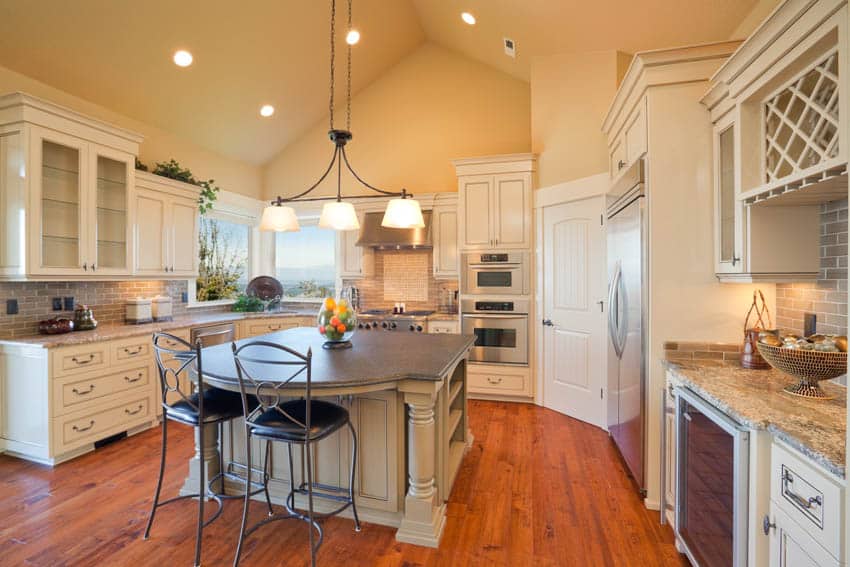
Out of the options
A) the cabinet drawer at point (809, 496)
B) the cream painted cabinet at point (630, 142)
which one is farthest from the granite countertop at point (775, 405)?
the cream painted cabinet at point (630, 142)

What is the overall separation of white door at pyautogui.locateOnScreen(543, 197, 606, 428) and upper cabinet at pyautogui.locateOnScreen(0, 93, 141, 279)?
3.84 metres

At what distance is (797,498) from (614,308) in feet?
5.71

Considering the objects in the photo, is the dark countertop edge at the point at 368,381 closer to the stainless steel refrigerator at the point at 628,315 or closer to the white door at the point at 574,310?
the stainless steel refrigerator at the point at 628,315

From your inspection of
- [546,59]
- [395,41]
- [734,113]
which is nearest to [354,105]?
[395,41]

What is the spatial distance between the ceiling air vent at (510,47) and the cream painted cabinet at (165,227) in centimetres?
350

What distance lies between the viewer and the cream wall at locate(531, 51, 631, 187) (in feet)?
12.2

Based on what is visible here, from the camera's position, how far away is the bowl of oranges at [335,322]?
2.59 meters

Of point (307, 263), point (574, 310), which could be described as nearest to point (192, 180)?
point (307, 263)

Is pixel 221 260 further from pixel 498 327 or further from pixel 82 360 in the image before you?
pixel 498 327

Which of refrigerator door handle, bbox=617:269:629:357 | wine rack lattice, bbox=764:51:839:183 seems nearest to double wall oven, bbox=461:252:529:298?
refrigerator door handle, bbox=617:269:629:357

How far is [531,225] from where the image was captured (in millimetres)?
4242

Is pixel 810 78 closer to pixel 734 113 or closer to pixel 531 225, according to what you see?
pixel 734 113

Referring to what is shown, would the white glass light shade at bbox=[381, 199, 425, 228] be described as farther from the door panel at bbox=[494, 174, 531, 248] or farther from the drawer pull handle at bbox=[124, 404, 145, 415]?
the drawer pull handle at bbox=[124, 404, 145, 415]

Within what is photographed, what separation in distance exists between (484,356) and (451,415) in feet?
5.21
